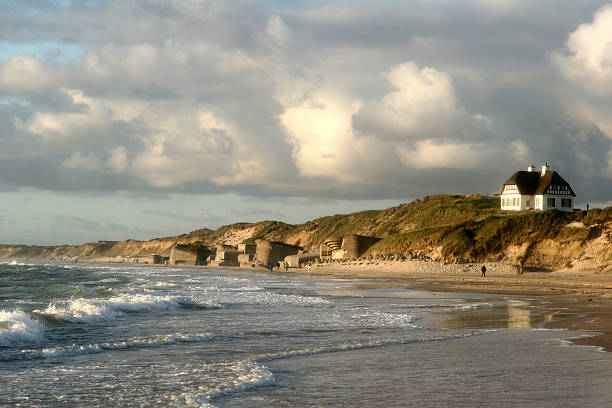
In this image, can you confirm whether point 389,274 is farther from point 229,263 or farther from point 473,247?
point 229,263

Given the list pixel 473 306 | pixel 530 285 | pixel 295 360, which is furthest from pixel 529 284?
pixel 295 360

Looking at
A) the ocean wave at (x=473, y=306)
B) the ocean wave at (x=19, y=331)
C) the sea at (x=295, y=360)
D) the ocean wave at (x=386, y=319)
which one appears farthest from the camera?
the ocean wave at (x=473, y=306)

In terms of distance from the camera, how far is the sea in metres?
10.0

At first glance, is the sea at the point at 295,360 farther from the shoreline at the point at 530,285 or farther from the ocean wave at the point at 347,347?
the shoreline at the point at 530,285

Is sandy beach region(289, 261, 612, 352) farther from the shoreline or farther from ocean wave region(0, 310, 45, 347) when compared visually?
ocean wave region(0, 310, 45, 347)

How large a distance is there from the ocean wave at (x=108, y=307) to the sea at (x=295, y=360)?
153 millimetres

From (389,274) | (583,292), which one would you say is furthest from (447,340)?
(389,274)

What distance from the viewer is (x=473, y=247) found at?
63219mm

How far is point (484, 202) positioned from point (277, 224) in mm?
79625

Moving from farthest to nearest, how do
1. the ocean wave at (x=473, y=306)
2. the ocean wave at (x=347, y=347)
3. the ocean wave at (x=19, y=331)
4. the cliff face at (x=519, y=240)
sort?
the cliff face at (x=519, y=240) → the ocean wave at (x=473, y=306) → the ocean wave at (x=19, y=331) → the ocean wave at (x=347, y=347)

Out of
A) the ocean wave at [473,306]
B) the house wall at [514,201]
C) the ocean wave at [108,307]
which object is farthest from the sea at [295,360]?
the house wall at [514,201]

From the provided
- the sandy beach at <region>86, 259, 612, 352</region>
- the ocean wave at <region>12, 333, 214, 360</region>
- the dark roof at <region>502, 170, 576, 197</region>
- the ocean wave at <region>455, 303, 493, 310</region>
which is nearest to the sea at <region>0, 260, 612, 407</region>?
the ocean wave at <region>12, 333, 214, 360</region>

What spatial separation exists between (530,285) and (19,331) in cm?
3379

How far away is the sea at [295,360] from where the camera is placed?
10.0 meters
